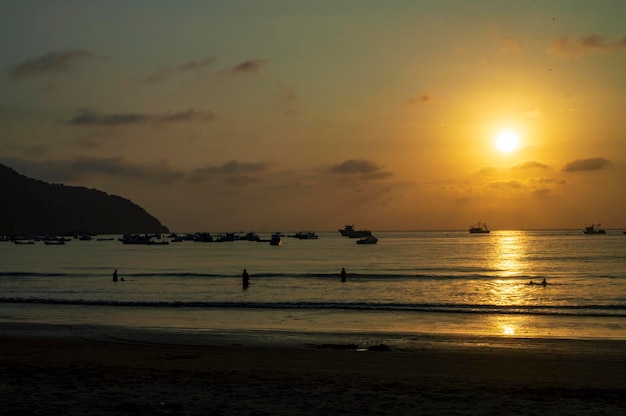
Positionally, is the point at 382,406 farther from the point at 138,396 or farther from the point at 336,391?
the point at 138,396

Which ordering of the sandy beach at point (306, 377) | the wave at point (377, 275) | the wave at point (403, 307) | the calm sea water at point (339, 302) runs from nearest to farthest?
the sandy beach at point (306, 377) < the calm sea water at point (339, 302) < the wave at point (403, 307) < the wave at point (377, 275)

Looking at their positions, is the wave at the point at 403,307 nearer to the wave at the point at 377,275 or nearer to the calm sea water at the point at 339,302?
the calm sea water at the point at 339,302

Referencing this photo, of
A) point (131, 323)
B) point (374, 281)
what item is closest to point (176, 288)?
point (374, 281)

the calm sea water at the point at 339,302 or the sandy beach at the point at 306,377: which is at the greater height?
the sandy beach at the point at 306,377

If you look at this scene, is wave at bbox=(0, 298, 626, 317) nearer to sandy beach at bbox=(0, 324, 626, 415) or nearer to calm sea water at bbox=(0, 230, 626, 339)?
calm sea water at bbox=(0, 230, 626, 339)

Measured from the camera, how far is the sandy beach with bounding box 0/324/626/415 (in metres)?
12.8

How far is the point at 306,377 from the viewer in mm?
16375

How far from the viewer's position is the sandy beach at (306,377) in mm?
12836

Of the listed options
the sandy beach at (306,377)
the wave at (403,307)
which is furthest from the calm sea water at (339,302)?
the sandy beach at (306,377)

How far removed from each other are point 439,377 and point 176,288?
4524 centimetres

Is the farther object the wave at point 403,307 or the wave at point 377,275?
the wave at point 377,275

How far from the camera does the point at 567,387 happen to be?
15.4 m

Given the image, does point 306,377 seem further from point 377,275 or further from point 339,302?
point 377,275

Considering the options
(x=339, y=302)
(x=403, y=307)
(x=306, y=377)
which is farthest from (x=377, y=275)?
(x=306, y=377)
